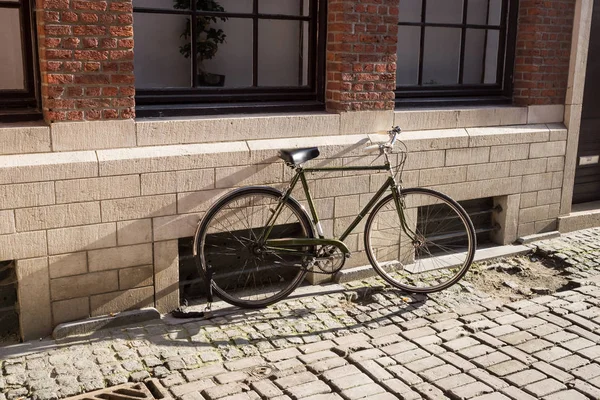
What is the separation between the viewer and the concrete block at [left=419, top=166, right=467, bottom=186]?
607 cm

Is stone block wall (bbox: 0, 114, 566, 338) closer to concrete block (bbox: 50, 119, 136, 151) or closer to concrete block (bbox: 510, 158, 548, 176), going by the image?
concrete block (bbox: 50, 119, 136, 151)

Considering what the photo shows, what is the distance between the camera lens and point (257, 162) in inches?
203

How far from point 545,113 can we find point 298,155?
10.5 ft

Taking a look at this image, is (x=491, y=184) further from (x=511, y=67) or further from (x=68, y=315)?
(x=68, y=315)

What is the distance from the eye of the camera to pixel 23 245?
4.40 meters

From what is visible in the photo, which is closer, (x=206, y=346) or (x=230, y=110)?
(x=206, y=346)

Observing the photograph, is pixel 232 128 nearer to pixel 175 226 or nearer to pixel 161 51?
pixel 175 226

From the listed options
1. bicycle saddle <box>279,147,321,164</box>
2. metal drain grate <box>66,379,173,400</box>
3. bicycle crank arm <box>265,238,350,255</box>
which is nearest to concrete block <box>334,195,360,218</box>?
bicycle crank arm <box>265,238,350,255</box>

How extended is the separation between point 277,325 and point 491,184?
282 centimetres

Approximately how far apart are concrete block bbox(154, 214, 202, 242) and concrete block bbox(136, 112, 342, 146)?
541 mm

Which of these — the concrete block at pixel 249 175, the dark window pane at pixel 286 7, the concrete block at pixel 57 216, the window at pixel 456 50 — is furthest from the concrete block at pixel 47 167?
the window at pixel 456 50

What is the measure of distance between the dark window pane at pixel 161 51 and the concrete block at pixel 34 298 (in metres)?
1.74

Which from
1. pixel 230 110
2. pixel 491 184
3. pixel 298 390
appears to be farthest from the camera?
pixel 491 184

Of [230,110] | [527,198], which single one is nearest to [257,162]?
[230,110]
